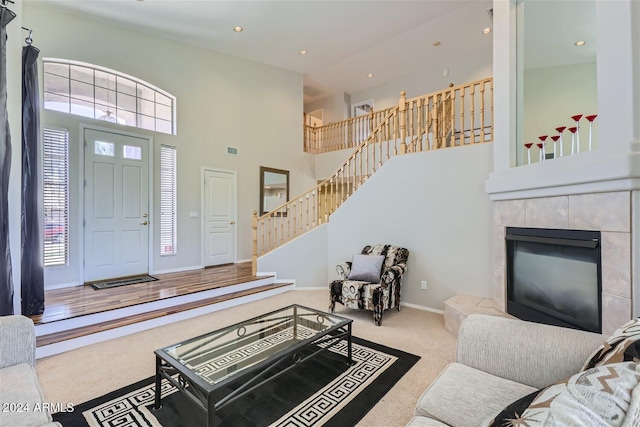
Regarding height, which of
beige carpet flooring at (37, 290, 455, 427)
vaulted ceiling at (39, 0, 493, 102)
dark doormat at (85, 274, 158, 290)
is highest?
vaulted ceiling at (39, 0, 493, 102)

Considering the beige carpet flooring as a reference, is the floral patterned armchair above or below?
above

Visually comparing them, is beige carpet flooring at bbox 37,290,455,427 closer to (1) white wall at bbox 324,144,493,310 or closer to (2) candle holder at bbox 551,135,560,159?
(1) white wall at bbox 324,144,493,310

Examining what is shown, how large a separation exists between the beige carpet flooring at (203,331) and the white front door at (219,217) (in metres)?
2.17

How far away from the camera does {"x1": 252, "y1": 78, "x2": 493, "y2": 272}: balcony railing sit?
14.0 ft

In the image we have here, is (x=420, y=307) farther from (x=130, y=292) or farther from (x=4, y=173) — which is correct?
(x=4, y=173)

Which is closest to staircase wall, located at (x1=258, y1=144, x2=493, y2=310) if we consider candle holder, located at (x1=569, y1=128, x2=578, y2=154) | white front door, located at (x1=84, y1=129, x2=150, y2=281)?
candle holder, located at (x1=569, y1=128, x2=578, y2=154)

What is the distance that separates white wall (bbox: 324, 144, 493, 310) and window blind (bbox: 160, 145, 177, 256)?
11.0 feet

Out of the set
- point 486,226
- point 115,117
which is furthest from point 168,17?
point 486,226

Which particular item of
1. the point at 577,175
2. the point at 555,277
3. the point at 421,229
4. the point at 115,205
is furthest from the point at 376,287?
the point at 115,205

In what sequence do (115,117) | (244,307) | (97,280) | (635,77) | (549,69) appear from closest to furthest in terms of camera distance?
(635,77) → (549,69) → (244,307) → (97,280) → (115,117)

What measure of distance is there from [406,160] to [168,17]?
14.8 ft

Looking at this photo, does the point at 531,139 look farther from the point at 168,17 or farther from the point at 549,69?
the point at 168,17

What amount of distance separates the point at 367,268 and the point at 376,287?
1.37ft

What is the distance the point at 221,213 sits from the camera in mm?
6176
